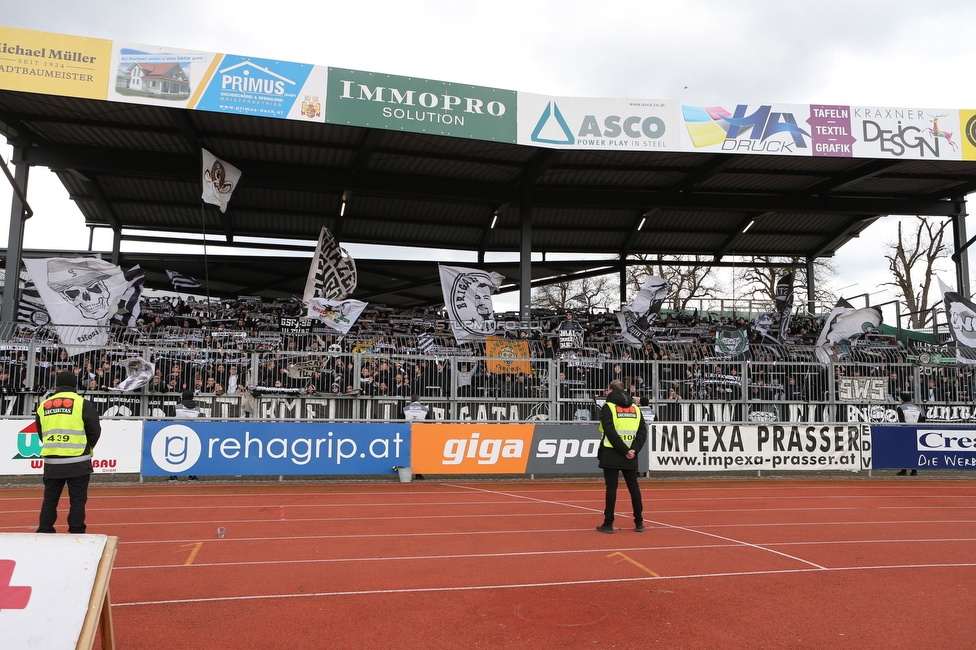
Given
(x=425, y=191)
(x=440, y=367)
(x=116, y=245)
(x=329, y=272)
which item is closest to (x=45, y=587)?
(x=440, y=367)

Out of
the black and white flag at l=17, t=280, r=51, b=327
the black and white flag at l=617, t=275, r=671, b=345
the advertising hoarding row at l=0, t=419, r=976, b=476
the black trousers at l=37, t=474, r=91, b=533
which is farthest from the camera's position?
the black and white flag at l=17, t=280, r=51, b=327

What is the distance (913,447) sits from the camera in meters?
17.2

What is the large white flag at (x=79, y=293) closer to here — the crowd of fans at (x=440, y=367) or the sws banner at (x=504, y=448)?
the crowd of fans at (x=440, y=367)

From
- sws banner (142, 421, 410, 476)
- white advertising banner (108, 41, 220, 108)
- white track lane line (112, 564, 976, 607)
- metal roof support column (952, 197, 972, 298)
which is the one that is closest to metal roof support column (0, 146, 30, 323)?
white advertising banner (108, 41, 220, 108)

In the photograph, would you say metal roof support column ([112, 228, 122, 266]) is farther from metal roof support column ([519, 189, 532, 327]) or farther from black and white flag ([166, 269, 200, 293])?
metal roof support column ([519, 189, 532, 327])

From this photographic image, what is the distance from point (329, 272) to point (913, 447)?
15.0 metres

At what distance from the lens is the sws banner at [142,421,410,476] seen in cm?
1460

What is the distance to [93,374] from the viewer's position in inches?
617

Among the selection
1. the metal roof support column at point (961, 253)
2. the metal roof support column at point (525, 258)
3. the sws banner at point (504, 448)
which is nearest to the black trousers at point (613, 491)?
the sws banner at point (504, 448)

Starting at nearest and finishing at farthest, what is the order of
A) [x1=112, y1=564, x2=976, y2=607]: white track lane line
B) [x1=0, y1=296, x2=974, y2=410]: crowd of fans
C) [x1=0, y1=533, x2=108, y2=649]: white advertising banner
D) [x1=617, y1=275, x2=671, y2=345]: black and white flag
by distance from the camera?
[x1=0, y1=533, x2=108, y2=649]: white advertising banner
[x1=112, y1=564, x2=976, y2=607]: white track lane line
[x1=0, y1=296, x2=974, y2=410]: crowd of fans
[x1=617, y1=275, x2=671, y2=345]: black and white flag

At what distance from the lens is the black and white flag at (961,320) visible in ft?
66.7

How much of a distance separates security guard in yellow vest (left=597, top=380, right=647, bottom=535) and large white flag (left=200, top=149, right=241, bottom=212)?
1145 centimetres

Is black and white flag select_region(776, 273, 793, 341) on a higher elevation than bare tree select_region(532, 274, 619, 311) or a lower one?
lower

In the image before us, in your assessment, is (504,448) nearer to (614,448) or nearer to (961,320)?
(614,448)
